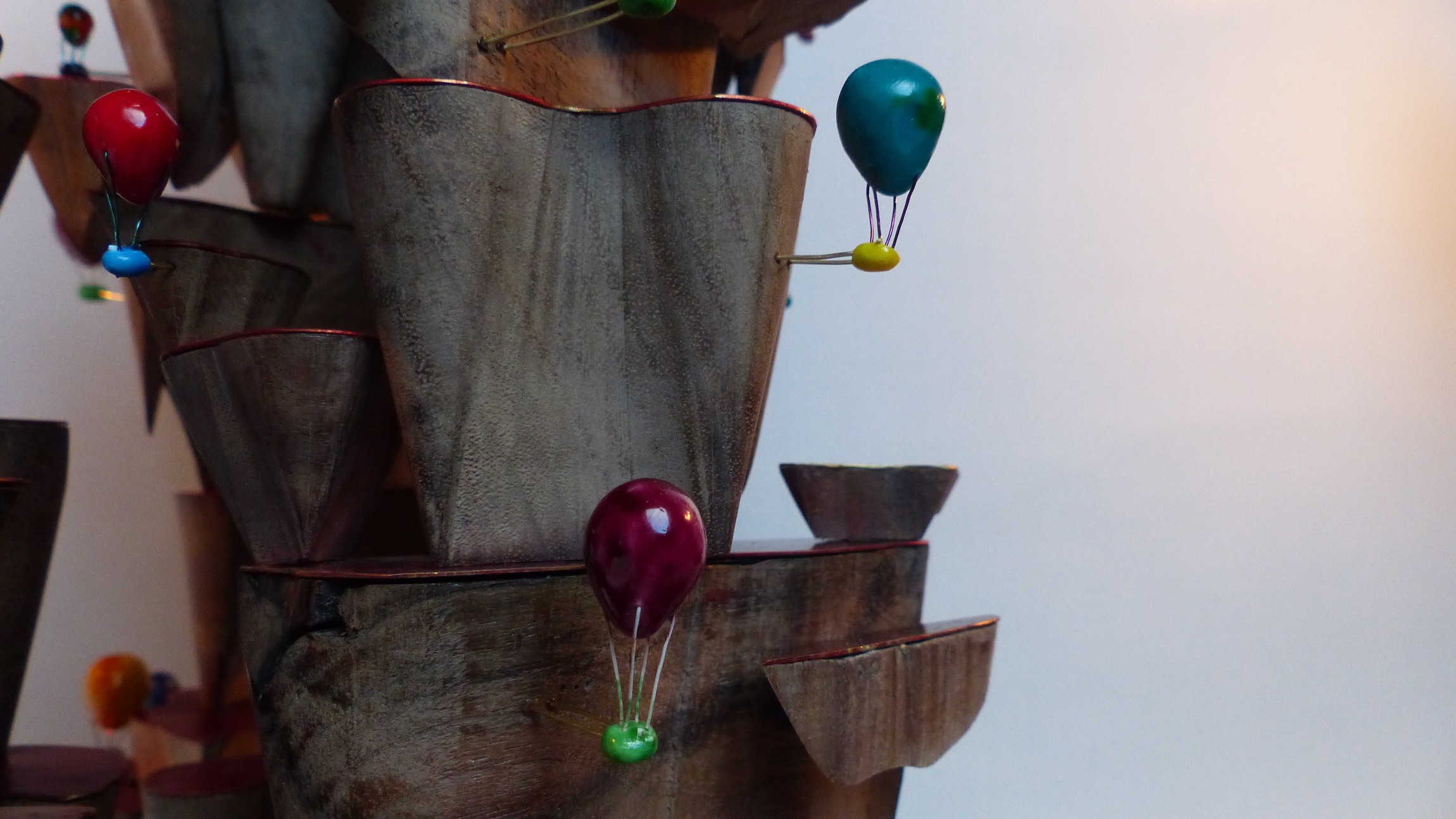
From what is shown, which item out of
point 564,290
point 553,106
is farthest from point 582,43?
point 564,290

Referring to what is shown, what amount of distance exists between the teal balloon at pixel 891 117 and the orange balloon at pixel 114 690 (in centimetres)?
90

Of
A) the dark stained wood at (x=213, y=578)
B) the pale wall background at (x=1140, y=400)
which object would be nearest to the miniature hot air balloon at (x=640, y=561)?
the dark stained wood at (x=213, y=578)

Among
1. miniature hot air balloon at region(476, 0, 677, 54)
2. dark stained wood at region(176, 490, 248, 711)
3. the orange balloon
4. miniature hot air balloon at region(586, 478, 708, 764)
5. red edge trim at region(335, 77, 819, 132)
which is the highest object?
miniature hot air balloon at region(476, 0, 677, 54)

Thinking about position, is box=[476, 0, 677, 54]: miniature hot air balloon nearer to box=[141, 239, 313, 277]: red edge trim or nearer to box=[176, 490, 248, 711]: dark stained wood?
box=[141, 239, 313, 277]: red edge trim

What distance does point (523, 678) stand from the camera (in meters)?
0.66

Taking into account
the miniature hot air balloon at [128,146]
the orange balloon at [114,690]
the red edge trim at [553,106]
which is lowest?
the orange balloon at [114,690]

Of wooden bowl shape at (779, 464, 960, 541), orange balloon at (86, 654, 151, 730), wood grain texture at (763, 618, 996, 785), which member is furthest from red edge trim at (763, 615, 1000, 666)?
orange balloon at (86, 654, 151, 730)

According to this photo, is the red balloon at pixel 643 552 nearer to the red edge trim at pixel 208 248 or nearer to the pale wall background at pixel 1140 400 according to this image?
the red edge trim at pixel 208 248

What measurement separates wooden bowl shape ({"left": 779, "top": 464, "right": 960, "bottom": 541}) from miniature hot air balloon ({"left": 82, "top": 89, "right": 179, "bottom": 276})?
22.6 inches

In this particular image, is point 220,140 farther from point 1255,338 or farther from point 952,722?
point 1255,338

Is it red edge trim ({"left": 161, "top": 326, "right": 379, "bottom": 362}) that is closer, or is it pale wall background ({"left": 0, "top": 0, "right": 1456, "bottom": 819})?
red edge trim ({"left": 161, "top": 326, "right": 379, "bottom": 362})

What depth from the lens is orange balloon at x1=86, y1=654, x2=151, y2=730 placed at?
1.02 meters

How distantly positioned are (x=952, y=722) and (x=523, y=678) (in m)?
0.40

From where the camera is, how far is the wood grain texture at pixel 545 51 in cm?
72
